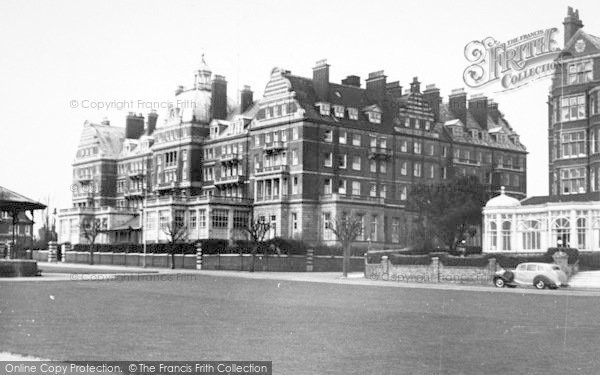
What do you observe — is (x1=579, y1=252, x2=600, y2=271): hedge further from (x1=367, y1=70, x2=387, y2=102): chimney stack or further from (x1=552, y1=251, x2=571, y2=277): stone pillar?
(x1=367, y1=70, x2=387, y2=102): chimney stack

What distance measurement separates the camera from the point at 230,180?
8794 centimetres

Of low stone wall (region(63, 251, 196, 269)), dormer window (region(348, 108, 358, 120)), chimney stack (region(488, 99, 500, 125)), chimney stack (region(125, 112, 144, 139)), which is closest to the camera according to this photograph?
low stone wall (region(63, 251, 196, 269))

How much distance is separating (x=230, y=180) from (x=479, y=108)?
31.3 m

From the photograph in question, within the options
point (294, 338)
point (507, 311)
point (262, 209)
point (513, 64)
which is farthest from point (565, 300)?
point (262, 209)

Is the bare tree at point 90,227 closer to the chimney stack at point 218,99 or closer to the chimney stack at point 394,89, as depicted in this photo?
the chimney stack at point 218,99

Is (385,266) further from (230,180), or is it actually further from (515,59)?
(230,180)

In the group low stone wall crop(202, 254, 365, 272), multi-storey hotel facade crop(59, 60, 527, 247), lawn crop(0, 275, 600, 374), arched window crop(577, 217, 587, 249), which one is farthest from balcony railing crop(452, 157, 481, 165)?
lawn crop(0, 275, 600, 374)

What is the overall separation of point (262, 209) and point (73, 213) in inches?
1237

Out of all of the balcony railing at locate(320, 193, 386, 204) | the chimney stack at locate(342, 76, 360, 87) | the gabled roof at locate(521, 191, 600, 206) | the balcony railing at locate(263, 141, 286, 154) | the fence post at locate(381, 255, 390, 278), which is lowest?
the fence post at locate(381, 255, 390, 278)

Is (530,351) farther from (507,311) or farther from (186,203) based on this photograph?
→ (186,203)

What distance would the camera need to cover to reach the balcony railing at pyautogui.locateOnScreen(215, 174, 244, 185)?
86.9 meters

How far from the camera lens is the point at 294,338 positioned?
16203 mm

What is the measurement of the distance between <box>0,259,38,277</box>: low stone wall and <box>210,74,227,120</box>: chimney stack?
53372 mm

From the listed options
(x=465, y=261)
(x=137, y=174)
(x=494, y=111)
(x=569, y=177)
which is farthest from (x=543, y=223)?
(x=137, y=174)
